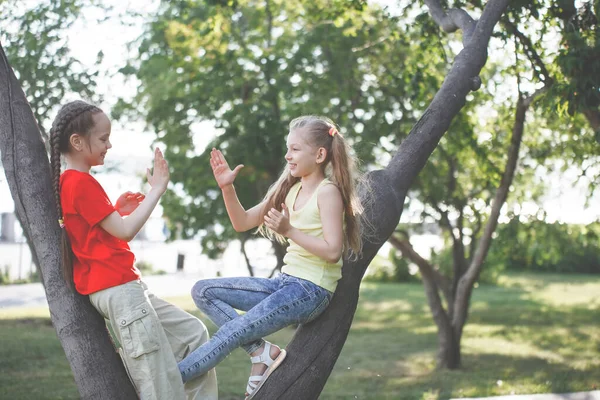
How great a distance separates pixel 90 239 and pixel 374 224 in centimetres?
146

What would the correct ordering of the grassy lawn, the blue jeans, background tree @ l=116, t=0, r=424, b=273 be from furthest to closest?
background tree @ l=116, t=0, r=424, b=273
the grassy lawn
the blue jeans

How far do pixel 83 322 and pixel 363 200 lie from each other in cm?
156

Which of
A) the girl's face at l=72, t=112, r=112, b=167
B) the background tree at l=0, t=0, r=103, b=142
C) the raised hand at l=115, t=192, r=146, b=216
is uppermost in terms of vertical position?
the background tree at l=0, t=0, r=103, b=142

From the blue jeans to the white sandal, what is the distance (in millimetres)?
51

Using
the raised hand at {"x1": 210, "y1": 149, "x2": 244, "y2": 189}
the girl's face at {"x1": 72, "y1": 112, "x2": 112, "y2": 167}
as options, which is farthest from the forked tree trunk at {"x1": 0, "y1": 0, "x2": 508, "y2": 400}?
the raised hand at {"x1": 210, "y1": 149, "x2": 244, "y2": 189}

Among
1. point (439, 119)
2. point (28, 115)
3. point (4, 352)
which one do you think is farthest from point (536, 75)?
point (4, 352)

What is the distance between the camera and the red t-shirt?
313 cm

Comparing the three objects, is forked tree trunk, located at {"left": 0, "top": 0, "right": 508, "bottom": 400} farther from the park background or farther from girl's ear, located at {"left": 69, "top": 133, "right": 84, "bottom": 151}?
the park background

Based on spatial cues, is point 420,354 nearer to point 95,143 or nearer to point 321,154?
point 321,154

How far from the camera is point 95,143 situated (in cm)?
325

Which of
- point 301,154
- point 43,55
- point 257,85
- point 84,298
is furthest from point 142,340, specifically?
point 257,85

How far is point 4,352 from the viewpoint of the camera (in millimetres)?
9141

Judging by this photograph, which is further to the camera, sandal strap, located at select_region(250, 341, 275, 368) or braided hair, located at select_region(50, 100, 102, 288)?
sandal strap, located at select_region(250, 341, 275, 368)

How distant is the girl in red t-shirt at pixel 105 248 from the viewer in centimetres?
313
